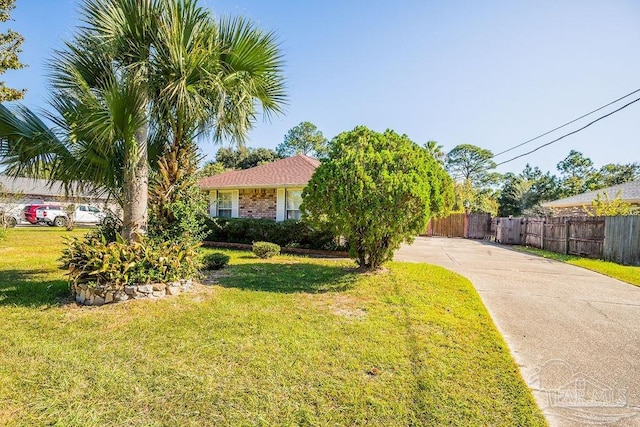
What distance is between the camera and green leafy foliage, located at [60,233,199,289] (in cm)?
532

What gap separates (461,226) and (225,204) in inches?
648

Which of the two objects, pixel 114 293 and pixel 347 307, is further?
pixel 347 307

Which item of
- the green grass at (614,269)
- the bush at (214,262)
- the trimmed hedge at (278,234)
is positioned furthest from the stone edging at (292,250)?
the green grass at (614,269)

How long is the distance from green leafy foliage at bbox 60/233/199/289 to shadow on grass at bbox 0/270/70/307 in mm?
509

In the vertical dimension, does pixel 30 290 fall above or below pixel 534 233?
below

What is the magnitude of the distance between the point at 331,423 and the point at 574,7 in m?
12.1

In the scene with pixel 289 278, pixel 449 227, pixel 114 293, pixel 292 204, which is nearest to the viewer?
pixel 114 293

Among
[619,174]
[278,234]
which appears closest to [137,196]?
[278,234]

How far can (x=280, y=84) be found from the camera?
685 cm

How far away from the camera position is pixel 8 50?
15.2 metres

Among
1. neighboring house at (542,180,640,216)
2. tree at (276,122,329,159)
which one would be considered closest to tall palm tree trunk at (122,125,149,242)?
neighboring house at (542,180,640,216)

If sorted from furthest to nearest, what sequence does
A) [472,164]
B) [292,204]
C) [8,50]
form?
[472,164] < [8,50] < [292,204]

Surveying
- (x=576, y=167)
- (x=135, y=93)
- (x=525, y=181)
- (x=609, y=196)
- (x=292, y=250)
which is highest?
(x=576, y=167)

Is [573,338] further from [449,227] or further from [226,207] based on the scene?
[449,227]
